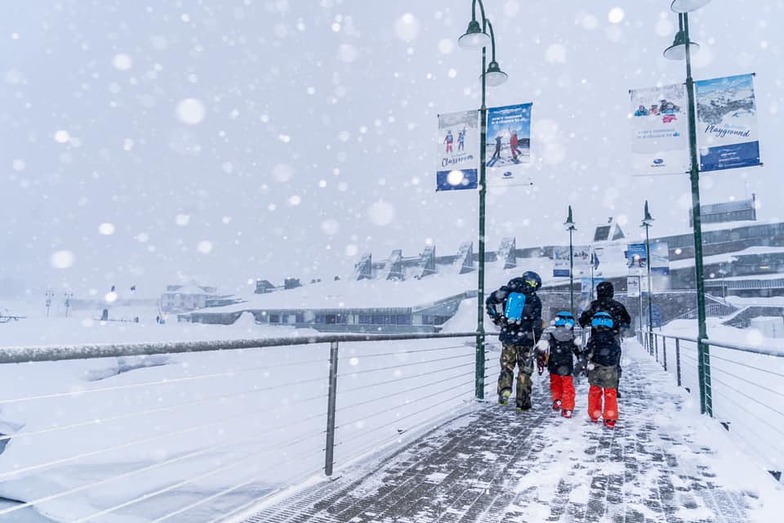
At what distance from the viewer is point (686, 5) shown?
25.6ft

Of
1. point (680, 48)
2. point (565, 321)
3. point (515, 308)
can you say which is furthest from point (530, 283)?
point (680, 48)

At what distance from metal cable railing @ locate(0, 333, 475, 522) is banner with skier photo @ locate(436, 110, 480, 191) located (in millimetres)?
2969

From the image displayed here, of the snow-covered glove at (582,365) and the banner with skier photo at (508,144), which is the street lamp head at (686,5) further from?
the snow-covered glove at (582,365)

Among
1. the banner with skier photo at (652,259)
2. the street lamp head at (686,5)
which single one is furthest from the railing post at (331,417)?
the banner with skier photo at (652,259)

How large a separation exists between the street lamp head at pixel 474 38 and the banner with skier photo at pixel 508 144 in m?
1.19

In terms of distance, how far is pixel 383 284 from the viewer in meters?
58.7

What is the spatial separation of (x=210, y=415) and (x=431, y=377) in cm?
962

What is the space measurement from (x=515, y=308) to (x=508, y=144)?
11.1 feet

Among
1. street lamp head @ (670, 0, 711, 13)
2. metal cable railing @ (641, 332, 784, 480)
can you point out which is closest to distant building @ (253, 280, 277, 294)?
metal cable railing @ (641, 332, 784, 480)

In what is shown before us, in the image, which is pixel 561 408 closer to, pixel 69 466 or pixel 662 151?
pixel 662 151

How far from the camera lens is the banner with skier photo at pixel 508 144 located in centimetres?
929

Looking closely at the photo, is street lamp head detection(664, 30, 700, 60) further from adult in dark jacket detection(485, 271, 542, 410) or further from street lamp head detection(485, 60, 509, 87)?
adult in dark jacket detection(485, 271, 542, 410)

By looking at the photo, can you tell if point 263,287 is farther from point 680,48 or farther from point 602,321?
point 602,321

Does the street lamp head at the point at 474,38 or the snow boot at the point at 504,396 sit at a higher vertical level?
the street lamp head at the point at 474,38
